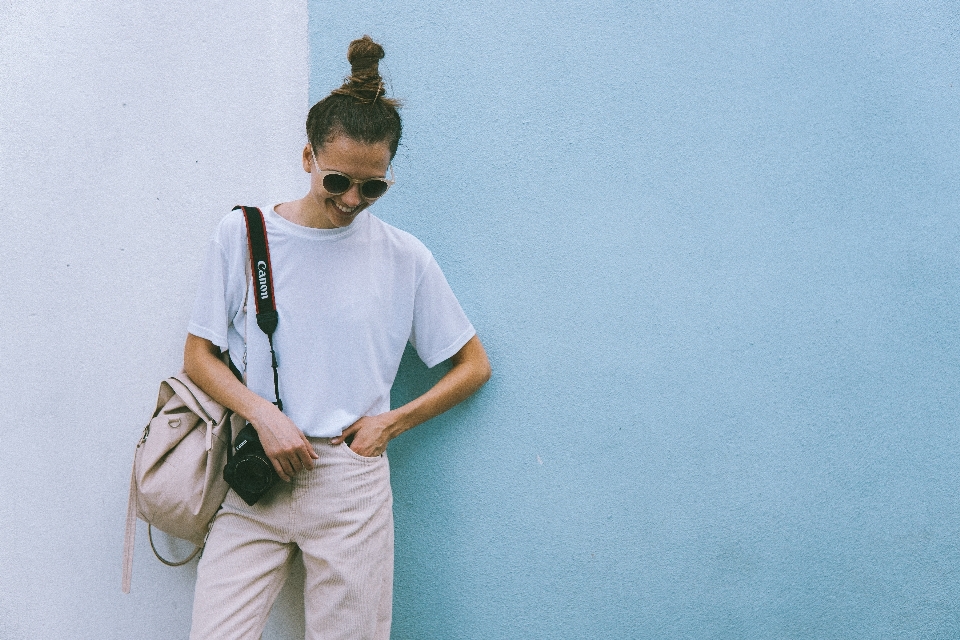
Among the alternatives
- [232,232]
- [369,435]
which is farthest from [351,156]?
[369,435]

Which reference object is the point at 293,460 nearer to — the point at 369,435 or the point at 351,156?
the point at 369,435

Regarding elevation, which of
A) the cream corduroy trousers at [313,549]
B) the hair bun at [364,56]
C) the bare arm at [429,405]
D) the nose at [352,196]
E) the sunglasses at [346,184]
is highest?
the hair bun at [364,56]

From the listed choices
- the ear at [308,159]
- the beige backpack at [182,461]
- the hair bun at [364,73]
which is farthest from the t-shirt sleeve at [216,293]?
Result: the hair bun at [364,73]

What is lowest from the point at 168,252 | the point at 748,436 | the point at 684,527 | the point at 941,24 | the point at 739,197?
the point at 684,527

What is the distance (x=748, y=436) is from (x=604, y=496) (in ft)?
1.61

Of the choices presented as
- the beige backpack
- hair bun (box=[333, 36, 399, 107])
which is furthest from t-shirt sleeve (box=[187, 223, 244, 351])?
hair bun (box=[333, 36, 399, 107])

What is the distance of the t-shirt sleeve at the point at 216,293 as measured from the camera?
6.13 ft

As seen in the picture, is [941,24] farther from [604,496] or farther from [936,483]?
[604,496]

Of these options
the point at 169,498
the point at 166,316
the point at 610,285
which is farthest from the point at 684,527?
the point at 166,316

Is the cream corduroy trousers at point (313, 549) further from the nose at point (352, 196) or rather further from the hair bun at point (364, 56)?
the hair bun at point (364, 56)

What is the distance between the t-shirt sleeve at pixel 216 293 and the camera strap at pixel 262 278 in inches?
2.3

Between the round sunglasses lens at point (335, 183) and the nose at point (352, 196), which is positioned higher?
the round sunglasses lens at point (335, 183)

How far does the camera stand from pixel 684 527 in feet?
7.45

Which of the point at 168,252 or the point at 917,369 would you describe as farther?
the point at 917,369
